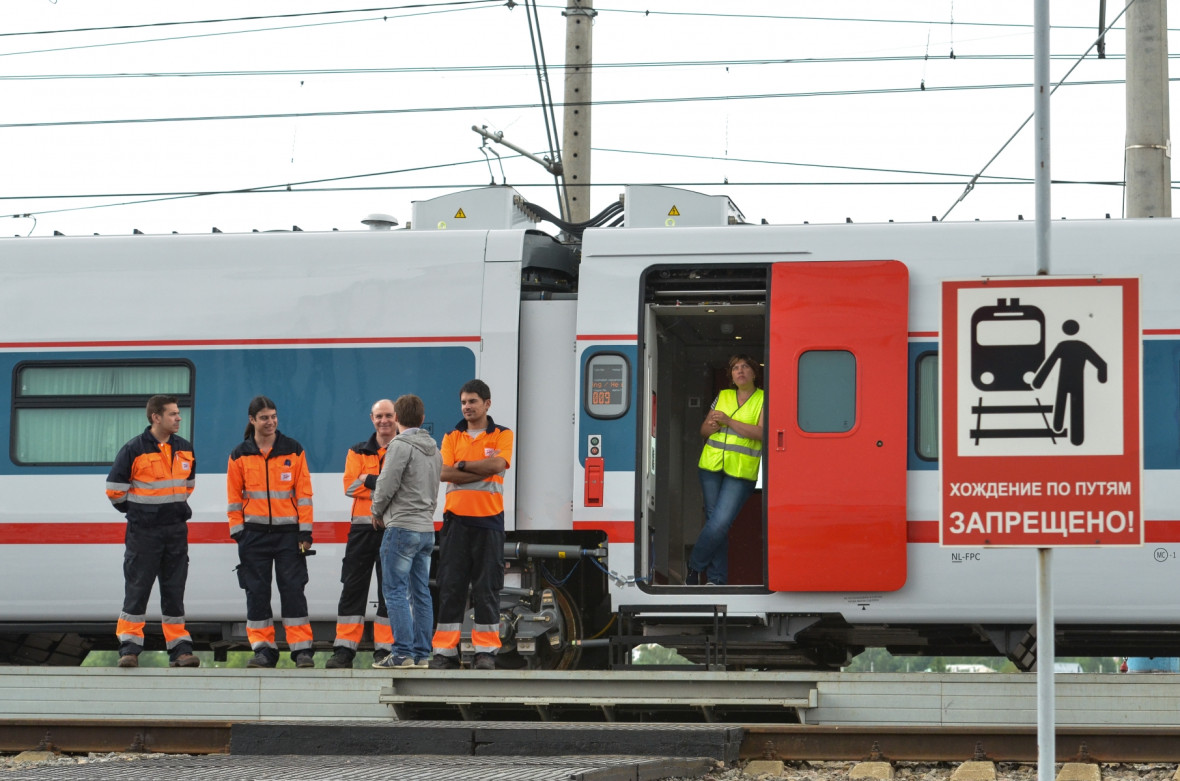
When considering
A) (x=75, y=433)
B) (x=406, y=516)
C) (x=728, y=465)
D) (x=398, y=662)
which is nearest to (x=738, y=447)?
(x=728, y=465)

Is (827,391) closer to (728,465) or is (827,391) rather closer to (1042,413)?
(728,465)

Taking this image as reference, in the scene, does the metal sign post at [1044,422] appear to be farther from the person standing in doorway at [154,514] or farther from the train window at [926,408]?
the person standing in doorway at [154,514]

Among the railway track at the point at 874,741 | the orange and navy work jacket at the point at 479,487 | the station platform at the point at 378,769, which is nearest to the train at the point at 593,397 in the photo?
the orange and navy work jacket at the point at 479,487

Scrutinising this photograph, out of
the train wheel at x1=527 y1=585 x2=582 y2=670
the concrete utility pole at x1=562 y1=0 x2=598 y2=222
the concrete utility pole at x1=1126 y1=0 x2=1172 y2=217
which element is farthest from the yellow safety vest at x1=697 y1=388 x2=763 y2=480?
the concrete utility pole at x1=562 y1=0 x2=598 y2=222

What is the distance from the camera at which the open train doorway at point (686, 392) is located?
388 inches

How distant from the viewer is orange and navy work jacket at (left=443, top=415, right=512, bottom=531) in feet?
30.2

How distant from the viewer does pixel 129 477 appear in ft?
30.7

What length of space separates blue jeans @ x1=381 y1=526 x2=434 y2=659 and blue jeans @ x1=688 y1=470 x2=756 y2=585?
1979 mm

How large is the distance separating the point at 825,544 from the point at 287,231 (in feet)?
15.0

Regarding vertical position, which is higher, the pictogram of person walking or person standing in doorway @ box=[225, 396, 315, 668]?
the pictogram of person walking

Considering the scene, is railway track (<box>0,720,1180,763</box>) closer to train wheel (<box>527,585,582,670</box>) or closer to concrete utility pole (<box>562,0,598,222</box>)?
train wheel (<box>527,585,582,670</box>)

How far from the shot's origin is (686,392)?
1164 cm

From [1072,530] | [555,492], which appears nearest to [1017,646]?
[555,492]

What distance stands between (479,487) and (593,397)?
1119mm
